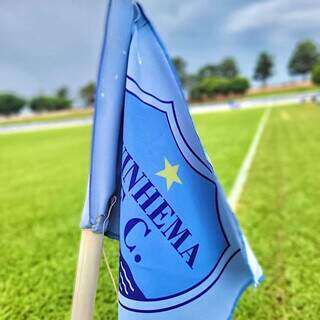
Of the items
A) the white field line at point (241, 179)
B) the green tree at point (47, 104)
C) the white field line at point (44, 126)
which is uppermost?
the green tree at point (47, 104)

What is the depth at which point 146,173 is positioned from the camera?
1.08 m

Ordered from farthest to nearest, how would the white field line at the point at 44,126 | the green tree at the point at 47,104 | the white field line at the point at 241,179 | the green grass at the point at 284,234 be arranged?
the green tree at the point at 47,104, the white field line at the point at 44,126, the white field line at the point at 241,179, the green grass at the point at 284,234

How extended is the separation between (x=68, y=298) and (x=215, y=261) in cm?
149

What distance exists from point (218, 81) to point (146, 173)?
251ft

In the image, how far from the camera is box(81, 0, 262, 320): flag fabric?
1.07 meters

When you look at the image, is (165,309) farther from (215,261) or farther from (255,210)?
(255,210)

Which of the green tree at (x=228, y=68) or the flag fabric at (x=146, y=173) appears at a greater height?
the green tree at (x=228, y=68)

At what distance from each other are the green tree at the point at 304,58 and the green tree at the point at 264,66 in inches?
218

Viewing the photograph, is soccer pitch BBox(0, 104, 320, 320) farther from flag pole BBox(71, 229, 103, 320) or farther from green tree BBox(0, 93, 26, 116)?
green tree BBox(0, 93, 26, 116)

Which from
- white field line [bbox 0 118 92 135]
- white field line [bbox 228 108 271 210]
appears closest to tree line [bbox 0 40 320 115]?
white field line [bbox 0 118 92 135]

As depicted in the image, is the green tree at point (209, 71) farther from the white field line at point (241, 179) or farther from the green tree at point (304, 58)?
the white field line at point (241, 179)

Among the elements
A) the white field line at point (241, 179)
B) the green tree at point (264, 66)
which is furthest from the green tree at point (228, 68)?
the white field line at point (241, 179)

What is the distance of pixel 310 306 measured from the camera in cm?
209

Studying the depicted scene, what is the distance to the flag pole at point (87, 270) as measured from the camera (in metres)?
1.11
